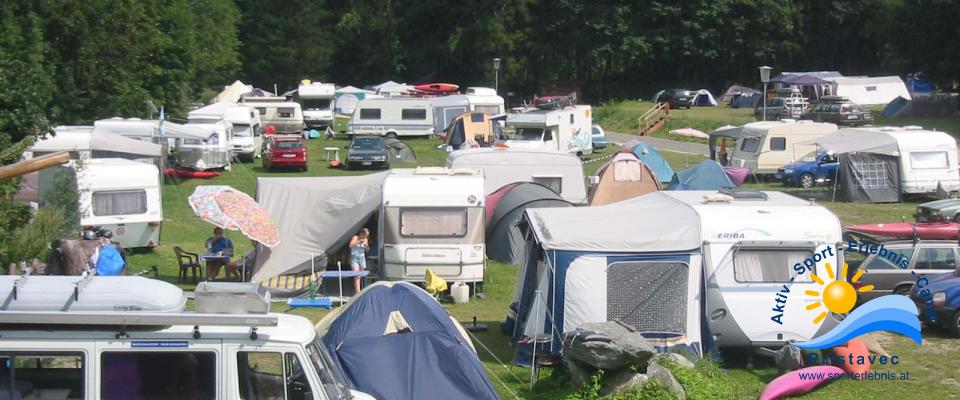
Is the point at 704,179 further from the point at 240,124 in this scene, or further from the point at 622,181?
the point at 240,124

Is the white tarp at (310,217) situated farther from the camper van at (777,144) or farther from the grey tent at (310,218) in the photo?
the camper van at (777,144)

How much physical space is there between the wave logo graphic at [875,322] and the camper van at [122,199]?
13.7 m

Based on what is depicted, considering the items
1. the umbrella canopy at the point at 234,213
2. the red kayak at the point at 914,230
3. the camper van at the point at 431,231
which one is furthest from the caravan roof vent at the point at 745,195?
the umbrella canopy at the point at 234,213

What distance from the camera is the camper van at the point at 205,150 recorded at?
33.4 meters

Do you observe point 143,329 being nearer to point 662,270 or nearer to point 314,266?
point 662,270

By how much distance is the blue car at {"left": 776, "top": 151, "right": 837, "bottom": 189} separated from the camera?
30656 mm

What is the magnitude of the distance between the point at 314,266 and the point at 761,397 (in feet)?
28.5

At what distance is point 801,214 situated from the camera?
1280 cm

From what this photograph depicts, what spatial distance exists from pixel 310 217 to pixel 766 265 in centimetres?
852

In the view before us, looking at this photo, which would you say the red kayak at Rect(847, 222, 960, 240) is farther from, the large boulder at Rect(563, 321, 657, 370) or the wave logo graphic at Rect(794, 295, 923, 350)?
the large boulder at Rect(563, 321, 657, 370)

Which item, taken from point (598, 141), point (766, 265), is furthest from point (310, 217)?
point (598, 141)

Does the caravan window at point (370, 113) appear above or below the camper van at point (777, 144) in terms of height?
above

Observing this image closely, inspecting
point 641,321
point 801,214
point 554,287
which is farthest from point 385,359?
point 801,214

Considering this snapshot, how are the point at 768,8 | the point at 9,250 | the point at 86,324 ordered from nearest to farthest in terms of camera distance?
the point at 86,324 → the point at 9,250 → the point at 768,8
